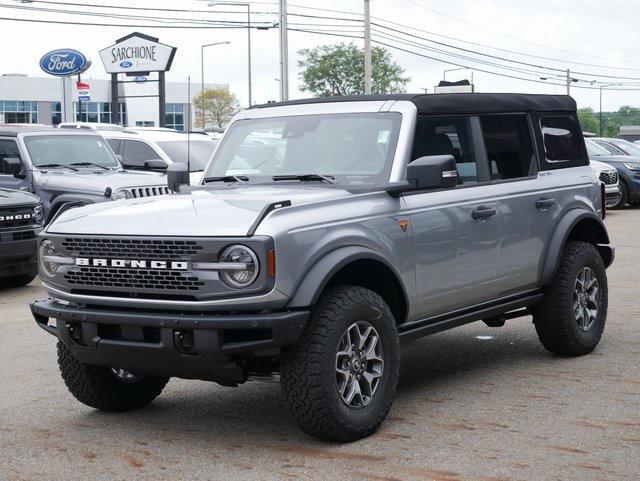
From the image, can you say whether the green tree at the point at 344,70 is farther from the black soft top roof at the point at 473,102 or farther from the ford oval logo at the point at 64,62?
the black soft top roof at the point at 473,102

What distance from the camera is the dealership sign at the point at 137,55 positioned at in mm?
43812

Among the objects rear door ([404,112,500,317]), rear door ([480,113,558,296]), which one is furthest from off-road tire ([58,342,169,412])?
rear door ([480,113,558,296])

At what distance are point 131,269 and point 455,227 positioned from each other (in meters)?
2.17

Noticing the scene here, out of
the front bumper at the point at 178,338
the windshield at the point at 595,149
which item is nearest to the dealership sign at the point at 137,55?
the windshield at the point at 595,149

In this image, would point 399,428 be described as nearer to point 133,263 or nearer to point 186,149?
point 133,263

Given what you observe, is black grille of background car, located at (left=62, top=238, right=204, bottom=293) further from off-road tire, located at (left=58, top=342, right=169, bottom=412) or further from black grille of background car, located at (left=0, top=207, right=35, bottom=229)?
black grille of background car, located at (left=0, top=207, right=35, bottom=229)

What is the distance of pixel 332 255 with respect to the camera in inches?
229

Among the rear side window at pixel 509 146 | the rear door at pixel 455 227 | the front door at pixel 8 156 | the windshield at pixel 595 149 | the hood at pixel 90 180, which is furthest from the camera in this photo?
the windshield at pixel 595 149

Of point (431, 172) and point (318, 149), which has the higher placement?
point (318, 149)

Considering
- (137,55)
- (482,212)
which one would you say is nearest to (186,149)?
(482,212)

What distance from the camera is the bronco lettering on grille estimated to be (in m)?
5.59

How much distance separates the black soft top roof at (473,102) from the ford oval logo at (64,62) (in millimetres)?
39107

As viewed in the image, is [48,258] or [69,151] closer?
[48,258]

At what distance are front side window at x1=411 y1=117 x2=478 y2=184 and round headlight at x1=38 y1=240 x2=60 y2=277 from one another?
2.23 meters
